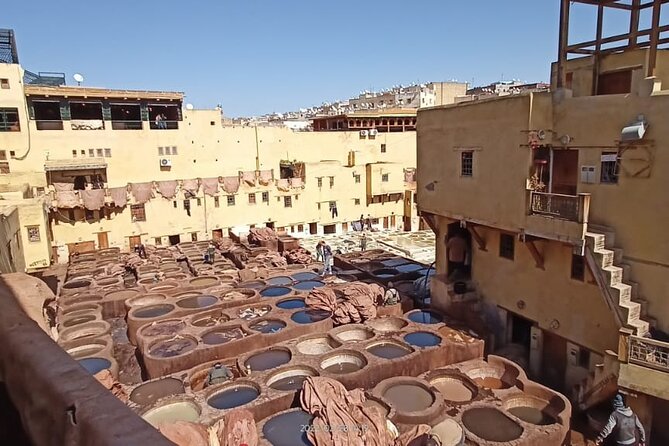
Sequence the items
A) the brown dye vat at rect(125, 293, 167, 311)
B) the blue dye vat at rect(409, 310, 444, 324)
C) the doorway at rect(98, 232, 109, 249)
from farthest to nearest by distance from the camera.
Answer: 1. the doorway at rect(98, 232, 109, 249)
2. the brown dye vat at rect(125, 293, 167, 311)
3. the blue dye vat at rect(409, 310, 444, 324)

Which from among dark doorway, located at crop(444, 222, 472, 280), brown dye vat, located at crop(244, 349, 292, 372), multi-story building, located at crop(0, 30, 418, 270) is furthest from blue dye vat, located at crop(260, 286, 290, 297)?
multi-story building, located at crop(0, 30, 418, 270)

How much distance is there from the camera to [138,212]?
106 feet

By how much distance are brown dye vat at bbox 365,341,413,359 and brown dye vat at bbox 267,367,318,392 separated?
7.67ft

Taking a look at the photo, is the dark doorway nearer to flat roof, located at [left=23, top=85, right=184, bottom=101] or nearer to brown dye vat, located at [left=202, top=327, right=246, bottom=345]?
brown dye vat, located at [left=202, top=327, right=246, bottom=345]

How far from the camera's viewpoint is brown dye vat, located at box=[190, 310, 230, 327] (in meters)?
17.1

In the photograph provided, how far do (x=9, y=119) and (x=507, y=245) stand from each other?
31.2m

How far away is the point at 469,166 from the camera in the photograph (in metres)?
15.7

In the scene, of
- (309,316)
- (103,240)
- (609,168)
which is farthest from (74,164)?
(609,168)

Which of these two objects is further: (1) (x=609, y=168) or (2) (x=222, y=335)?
(2) (x=222, y=335)

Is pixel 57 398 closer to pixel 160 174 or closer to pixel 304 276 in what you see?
pixel 304 276

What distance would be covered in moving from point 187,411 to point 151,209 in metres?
23.8

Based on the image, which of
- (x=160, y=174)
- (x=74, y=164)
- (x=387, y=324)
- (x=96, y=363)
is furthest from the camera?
(x=160, y=174)

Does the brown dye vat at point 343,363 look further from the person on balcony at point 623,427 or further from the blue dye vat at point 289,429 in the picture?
the person on balcony at point 623,427

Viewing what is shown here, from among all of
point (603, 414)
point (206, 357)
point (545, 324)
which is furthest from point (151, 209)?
point (603, 414)
